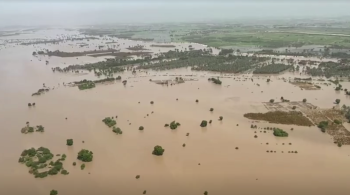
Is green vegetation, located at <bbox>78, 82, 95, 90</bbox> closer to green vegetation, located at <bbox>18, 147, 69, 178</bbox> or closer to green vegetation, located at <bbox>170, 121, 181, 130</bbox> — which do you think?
green vegetation, located at <bbox>170, 121, 181, 130</bbox>

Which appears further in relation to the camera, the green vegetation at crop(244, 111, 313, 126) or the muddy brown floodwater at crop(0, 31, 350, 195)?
the green vegetation at crop(244, 111, 313, 126)

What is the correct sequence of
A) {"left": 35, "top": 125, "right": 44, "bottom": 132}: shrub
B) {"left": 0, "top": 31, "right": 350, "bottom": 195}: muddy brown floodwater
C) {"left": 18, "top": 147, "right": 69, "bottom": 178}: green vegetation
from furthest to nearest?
{"left": 35, "top": 125, "right": 44, "bottom": 132}: shrub
{"left": 18, "top": 147, "right": 69, "bottom": 178}: green vegetation
{"left": 0, "top": 31, "right": 350, "bottom": 195}: muddy brown floodwater

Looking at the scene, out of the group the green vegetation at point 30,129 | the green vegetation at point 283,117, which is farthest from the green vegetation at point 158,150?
the green vegetation at point 30,129

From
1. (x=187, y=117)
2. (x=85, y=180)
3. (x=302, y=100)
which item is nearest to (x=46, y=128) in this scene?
(x=85, y=180)

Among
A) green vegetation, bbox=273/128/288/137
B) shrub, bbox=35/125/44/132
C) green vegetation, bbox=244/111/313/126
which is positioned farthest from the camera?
green vegetation, bbox=244/111/313/126

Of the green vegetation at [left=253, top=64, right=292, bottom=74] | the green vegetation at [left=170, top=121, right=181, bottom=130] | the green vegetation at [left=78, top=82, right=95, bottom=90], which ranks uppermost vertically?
the green vegetation at [left=253, top=64, right=292, bottom=74]

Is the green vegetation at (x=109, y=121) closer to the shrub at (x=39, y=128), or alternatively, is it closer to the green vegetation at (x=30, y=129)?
the shrub at (x=39, y=128)

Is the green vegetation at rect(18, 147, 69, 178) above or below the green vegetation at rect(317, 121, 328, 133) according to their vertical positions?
below

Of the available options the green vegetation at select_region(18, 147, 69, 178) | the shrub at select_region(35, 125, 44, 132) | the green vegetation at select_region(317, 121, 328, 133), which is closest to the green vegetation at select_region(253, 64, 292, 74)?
the green vegetation at select_region(317, 121, 328, 133)
